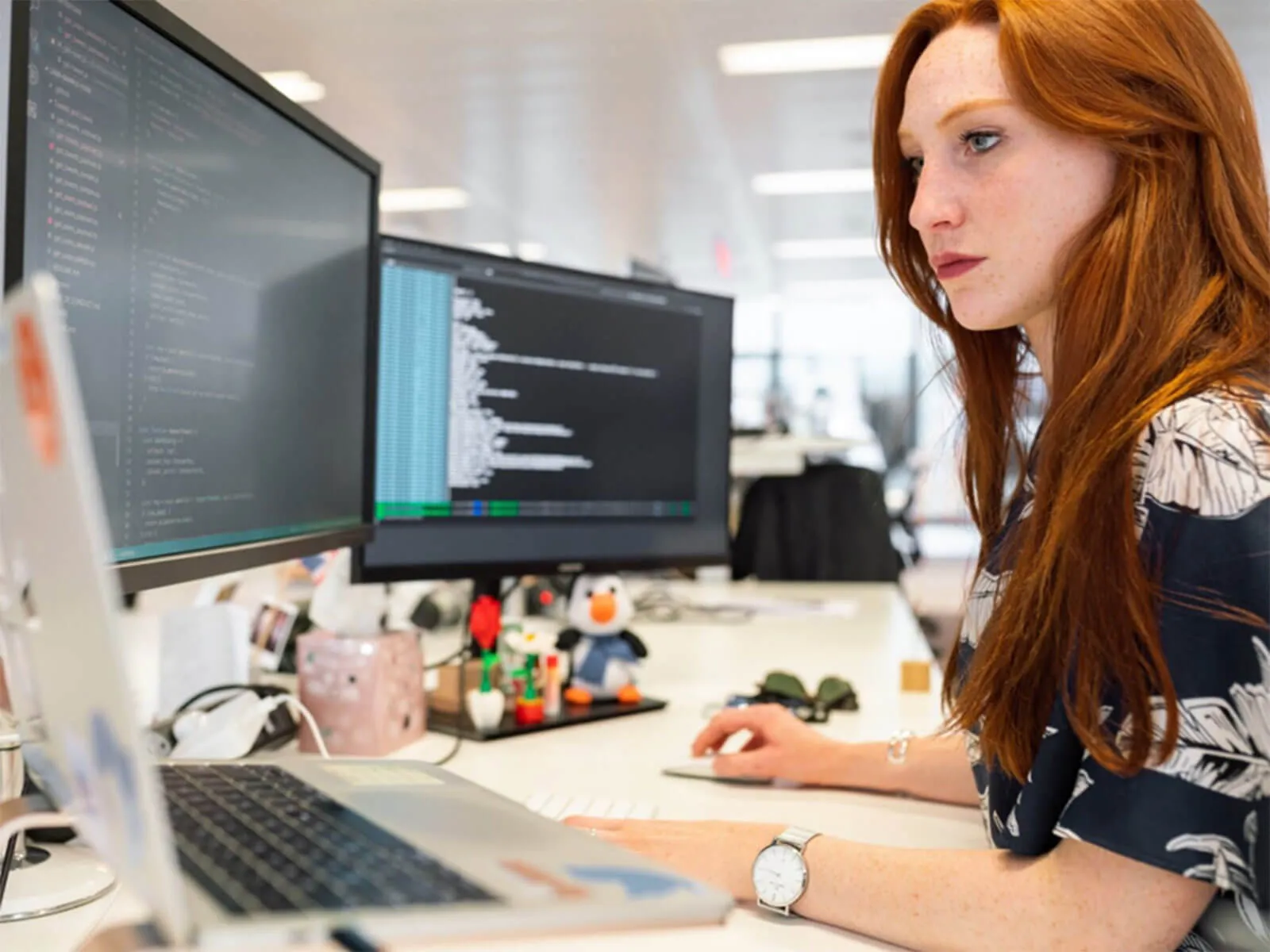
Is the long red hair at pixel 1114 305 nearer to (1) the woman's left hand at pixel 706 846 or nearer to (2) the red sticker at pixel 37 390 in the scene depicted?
(1) the woman's left hand at pixel 706 846

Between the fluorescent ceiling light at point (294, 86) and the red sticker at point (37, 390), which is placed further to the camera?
the fluorescent ceiling light at point (294, 86)

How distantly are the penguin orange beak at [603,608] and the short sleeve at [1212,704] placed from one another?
2.60 feet

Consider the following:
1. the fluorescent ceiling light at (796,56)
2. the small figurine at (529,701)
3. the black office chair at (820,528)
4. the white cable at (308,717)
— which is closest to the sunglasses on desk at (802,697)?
the small figurine at (529,701)

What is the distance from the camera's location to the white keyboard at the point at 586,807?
876 mm

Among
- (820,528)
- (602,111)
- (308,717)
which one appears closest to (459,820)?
(308,717)

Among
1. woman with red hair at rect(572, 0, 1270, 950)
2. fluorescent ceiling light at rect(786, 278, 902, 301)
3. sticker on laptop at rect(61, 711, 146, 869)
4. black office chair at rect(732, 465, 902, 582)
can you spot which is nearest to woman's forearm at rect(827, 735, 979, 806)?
woman with red hair at rect(572, 0, 1270, 950)

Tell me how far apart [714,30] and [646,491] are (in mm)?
2057

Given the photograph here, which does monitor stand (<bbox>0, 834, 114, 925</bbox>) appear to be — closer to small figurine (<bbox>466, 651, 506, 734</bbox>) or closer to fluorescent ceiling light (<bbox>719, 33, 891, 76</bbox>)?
small figurine (<bbox>466, 651, 506, 734</bbox>)

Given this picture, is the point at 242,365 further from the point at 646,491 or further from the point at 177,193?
the point at 646,491

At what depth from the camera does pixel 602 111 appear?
464cm

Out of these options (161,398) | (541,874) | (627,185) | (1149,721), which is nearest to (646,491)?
(161,398)

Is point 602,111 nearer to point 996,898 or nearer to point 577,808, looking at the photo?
point 577,808

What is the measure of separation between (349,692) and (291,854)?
614 millimetres

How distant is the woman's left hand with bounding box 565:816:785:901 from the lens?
72 centimetres
